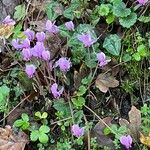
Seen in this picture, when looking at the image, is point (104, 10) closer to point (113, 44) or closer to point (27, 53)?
point (113, 44)

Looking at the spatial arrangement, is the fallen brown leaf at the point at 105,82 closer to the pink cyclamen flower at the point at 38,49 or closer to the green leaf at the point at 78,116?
the green leaf at the point at 78,116

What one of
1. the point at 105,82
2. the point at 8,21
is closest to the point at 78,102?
the point at 105,82

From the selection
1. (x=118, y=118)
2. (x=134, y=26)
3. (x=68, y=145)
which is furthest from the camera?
(x=134, y=26)

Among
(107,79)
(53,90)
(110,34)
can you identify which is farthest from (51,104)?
(110,34)

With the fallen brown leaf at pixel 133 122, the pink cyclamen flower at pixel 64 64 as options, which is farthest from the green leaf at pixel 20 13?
the fallen brown leaf at pixel 133 122

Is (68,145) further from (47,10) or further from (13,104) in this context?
(47,10)

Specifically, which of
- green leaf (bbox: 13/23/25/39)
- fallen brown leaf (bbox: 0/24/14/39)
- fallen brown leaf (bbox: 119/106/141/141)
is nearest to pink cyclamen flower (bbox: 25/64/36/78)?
fallen brown leaf (bbox: 0/24/14/39)
